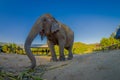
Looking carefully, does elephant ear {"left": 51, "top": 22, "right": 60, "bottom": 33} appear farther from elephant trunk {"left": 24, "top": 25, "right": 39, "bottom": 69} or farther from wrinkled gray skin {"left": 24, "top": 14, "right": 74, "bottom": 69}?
elephant trunk {"left": 24, "top": 25, "right": 39, "bottom": 69}

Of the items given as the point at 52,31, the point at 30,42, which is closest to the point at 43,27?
the point at 52,31

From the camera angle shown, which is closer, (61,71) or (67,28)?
(61,71)

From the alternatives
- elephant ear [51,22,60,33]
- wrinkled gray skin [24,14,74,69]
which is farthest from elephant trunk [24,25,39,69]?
elephant ear [51,22,60,33]

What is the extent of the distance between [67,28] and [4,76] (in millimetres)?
4957

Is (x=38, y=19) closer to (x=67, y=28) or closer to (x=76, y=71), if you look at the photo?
(x=67, y=28)

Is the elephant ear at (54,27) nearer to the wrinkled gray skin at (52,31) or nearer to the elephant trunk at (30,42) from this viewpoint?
the wrinkled gray skin at (52,31)

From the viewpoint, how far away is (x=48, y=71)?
7344 mm

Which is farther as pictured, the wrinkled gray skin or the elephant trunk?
the wrinkled gray skin

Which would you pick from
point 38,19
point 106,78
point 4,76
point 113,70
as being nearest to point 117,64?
point 113,70

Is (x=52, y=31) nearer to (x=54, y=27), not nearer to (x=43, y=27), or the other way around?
(x=54, y=27)

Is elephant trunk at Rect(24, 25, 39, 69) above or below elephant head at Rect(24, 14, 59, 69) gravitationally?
below

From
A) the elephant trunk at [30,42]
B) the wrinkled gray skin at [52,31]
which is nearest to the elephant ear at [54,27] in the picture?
the wrinkled gray skin at [52,31]

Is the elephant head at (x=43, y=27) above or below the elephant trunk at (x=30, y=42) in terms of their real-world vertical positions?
above

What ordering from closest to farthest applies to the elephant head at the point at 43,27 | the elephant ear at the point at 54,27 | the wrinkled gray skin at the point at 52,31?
the elephant head at the point at 43,27 → the wrinkled gray skin at the point at 52,31 → the elephant ear at the point at 54,27
